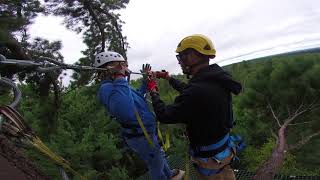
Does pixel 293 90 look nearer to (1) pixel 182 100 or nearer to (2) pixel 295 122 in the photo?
(2) pixel 295 122

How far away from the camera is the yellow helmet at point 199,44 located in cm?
186

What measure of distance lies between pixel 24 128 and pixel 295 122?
986cm

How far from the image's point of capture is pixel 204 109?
1.78 m

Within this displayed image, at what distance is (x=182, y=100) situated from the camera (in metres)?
1.79

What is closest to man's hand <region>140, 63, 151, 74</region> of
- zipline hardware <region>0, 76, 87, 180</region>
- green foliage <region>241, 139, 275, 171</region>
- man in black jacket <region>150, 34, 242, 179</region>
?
man in black jacket <region>150, 34, 242, 179</region>

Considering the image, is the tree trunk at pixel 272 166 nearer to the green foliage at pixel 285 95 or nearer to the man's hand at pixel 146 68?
the green foliage at pixel 285 95

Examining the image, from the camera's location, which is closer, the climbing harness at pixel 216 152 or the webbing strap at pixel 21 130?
the webbing strap at pixel 21 130

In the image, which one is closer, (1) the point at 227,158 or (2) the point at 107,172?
(1) the point at 227,158

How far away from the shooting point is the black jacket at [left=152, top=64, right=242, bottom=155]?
5.81ft

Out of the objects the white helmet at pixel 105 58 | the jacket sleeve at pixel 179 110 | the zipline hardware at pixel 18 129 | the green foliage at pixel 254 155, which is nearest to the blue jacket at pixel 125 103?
the white helmet at pixel 105 58

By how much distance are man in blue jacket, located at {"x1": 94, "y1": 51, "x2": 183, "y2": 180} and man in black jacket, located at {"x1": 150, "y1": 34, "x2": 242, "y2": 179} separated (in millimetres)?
269

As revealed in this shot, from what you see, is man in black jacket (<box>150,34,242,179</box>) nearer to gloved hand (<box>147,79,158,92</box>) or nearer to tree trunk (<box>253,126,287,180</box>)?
gloved hand (<box>147,79,158,92</box>)

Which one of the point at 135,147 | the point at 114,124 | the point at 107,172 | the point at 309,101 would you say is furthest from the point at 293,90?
the point at 135,147

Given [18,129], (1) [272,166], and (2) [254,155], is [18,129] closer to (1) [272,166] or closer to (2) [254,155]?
(1) [272,166]
